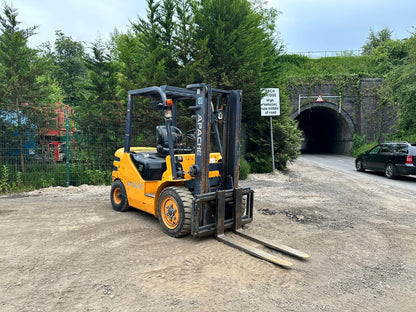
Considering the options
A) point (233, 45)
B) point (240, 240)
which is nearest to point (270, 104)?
point (233, 45)

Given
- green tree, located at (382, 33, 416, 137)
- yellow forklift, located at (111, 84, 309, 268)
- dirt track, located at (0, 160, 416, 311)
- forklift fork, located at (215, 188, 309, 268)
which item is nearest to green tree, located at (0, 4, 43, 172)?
dirt track, located at (0, 160, 416, 311)

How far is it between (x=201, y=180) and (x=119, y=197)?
9.35ft

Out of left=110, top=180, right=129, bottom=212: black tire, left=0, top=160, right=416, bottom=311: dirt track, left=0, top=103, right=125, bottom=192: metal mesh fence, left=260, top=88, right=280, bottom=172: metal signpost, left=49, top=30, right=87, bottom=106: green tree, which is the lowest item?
left=0, top=160, right=416, bottom=311: dirt track

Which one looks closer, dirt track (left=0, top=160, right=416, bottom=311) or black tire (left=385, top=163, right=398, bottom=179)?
dirt track (left=0, top=160, right=416, bottom=311)

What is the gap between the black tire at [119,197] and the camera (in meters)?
6.61

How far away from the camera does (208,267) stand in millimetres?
3979

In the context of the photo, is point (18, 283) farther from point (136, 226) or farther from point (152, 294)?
point (136, 226)

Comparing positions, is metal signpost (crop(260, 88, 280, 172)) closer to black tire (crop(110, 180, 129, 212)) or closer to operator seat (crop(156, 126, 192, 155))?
operator seat (crop(156, 126, 192, 155))

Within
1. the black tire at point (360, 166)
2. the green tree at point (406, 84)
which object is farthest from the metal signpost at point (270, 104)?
the green tree at point (406, 84)

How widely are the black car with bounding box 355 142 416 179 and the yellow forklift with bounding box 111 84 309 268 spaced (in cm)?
1046

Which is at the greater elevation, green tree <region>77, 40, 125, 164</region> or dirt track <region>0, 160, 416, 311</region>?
green tree <region>77, 40, 125, 164</region>

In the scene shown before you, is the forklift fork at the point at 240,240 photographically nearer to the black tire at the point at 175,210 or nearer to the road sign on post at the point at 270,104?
the black tire at the point at 175,210

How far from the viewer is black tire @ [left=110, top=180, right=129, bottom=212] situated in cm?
661

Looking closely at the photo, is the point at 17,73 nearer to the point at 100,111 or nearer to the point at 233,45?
the point at 100,111
